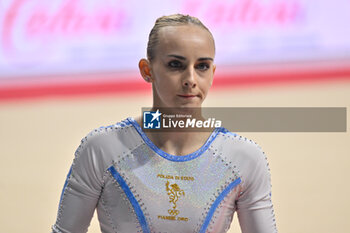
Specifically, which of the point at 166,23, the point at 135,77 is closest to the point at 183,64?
the point at 166,23

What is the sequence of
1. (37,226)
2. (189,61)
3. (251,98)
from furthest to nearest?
1. (251,98)
2. (37,226)
3. (189,61)

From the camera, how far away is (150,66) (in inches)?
60.3

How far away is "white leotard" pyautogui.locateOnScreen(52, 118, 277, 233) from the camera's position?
4.87 feet

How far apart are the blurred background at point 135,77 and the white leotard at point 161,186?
5.00 feet

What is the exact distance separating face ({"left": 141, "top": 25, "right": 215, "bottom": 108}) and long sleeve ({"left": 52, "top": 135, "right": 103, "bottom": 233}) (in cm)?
28

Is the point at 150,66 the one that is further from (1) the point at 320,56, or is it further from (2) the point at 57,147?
(1) the point at 320,56

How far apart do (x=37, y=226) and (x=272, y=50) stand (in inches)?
68.1

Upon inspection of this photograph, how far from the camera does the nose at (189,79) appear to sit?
1.43m

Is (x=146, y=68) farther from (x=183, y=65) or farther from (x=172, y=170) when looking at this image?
(x=172, y=170)

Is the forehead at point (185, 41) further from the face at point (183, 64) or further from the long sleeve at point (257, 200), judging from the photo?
the long sleeve at point (257, 200)

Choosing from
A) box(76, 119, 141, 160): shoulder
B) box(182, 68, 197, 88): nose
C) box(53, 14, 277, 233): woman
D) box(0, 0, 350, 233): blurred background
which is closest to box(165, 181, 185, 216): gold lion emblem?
box(53, 14, 277, 233): woman

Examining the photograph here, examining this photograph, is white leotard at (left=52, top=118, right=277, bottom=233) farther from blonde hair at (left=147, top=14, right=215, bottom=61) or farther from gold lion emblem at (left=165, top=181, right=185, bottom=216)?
blonde hair at (left=147, top=14, right=215, bottom=61)

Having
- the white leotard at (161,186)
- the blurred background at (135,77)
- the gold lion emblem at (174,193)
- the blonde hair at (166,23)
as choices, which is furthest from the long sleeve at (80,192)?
the blurred background at (135,77)

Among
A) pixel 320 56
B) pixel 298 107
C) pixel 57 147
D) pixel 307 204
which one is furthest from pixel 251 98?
pixel 57 147
